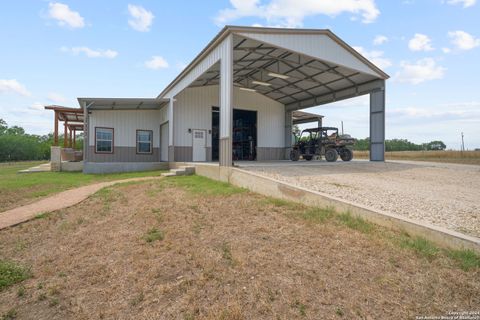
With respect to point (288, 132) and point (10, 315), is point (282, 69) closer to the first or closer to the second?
point (288, 132)

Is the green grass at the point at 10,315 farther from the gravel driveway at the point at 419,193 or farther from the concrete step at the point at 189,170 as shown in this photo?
the concrete step at the point at 189,170

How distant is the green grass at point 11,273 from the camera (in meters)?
3.76

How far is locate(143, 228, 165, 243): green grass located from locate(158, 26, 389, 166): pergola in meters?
4.91

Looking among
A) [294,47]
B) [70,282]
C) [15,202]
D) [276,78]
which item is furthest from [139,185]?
[276,78]

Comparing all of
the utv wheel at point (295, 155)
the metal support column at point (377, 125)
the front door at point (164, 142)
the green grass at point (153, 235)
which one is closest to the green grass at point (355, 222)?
the green grass at point (153, 235)

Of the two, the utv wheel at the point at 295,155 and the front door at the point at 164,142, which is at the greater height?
the front door at the point at 164,142

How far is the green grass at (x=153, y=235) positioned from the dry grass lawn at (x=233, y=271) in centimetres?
2

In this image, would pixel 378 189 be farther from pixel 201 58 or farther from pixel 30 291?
pixel 201 58

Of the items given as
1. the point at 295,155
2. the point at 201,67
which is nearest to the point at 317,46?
the point at 201,67

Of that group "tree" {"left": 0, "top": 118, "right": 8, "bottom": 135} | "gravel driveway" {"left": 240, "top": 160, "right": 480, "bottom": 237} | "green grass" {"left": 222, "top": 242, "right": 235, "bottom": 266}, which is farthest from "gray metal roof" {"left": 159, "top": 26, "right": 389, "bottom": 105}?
"tree" {"left": 0, "top": 118, "right": 8, "bottom": 135}

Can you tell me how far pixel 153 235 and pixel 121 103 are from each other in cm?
1324

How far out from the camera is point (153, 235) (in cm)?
504

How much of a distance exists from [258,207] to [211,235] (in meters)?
1.57

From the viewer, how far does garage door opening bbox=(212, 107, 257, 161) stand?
18797mm
